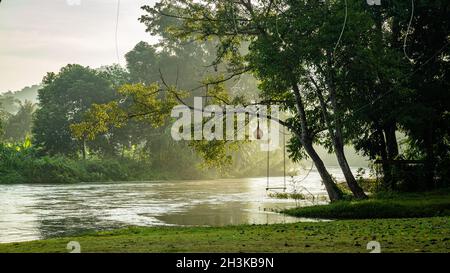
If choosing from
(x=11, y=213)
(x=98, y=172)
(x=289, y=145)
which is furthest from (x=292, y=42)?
(x=98, y=172)

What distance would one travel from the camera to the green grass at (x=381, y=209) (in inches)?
716

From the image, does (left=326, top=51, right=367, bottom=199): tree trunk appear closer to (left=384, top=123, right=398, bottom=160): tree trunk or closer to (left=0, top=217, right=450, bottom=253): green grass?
(left=384, top=123, right=398, bottom=160): tree trunk

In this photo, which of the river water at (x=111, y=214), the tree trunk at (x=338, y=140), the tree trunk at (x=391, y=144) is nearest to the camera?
the river water at (x=111, y=214)

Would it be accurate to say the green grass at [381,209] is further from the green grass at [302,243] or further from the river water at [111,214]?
the green grass at [302,243]

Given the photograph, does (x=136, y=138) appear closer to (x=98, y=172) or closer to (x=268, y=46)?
(x=98, y=172)

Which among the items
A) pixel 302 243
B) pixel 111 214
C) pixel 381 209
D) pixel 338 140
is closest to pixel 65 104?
pixel 111 214

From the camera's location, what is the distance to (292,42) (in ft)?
63.7

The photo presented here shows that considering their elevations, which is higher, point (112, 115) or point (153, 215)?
point (112, 115)

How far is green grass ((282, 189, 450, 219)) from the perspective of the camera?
18188 millimetres

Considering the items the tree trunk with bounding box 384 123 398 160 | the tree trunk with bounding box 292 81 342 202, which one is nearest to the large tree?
the tree trunk with bounding box 292 81 342 202

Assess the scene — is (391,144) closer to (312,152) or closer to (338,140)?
(312,152)

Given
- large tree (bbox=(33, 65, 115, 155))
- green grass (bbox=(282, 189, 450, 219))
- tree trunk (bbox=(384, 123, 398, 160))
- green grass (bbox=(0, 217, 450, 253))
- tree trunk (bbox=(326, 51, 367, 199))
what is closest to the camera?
green grass (bbox=(0, 217, 450, 253))

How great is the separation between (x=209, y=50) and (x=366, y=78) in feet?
164

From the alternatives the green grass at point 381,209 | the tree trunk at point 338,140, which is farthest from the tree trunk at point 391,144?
the green grass at point 381,209
